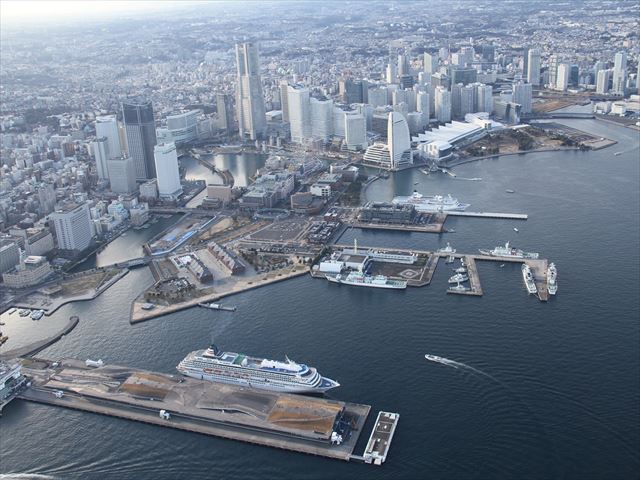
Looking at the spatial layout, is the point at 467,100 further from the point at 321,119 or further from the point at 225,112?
the point at 225,112

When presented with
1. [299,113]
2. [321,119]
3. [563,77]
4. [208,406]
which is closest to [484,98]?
[563,77]

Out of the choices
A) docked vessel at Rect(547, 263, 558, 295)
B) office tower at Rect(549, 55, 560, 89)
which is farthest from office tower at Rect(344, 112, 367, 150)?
office tower at Rect(549, 55, 560, 89)

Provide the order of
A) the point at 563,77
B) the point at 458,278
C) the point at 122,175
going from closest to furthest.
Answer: the point at 458,278, the point at 122,175, the point at 563,77

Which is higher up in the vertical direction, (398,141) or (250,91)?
(250,91)

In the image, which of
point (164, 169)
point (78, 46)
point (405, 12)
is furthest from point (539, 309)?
point (405, 12)

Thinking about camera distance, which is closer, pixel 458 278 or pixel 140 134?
pixel 458 278

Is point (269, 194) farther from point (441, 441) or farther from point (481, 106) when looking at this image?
point (481, 106)

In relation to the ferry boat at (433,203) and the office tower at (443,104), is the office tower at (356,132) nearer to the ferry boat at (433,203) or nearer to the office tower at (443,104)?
the office tower at (443,104)

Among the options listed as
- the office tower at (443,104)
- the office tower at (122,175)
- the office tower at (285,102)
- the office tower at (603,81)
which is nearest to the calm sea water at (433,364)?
the office tower at (122,175)
